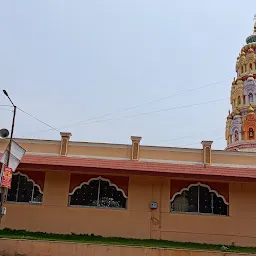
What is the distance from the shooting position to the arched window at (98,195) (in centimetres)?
1487

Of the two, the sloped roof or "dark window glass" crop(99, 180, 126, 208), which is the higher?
the sloped roof

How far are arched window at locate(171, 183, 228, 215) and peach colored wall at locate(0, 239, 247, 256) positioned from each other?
11.1 ft

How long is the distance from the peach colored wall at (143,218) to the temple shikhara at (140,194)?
0.12 feet

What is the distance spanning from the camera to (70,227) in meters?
14.5

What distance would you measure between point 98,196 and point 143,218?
201cm

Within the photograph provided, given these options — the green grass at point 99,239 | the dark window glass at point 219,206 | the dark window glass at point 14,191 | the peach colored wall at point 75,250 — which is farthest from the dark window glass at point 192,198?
the dark window glass at point 14,191

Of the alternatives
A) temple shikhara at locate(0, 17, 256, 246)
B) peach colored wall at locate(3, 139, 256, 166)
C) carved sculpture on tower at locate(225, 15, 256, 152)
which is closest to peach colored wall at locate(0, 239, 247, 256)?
temple shikhara at locate(0, 17, 256, 246)

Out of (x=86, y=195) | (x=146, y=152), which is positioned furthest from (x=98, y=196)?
(x=146, y=152)

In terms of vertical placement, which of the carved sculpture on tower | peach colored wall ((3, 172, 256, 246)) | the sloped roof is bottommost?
peach colored wall ((3, 172, 256, 246))

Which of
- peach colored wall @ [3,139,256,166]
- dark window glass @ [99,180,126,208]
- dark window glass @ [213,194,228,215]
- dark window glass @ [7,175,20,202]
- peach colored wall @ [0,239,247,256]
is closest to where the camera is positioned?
peach colored wall @ [0,239,247,256]

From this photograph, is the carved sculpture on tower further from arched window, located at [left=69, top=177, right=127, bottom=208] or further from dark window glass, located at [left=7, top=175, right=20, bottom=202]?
dark window glass, located at [left=7, top=175, right=20, bottom=202]

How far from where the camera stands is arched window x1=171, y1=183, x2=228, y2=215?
48.1ft

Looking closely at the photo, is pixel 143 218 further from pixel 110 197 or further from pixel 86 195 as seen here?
pixel 86 195

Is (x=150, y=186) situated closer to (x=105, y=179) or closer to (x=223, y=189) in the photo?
(x=105, y=179)
